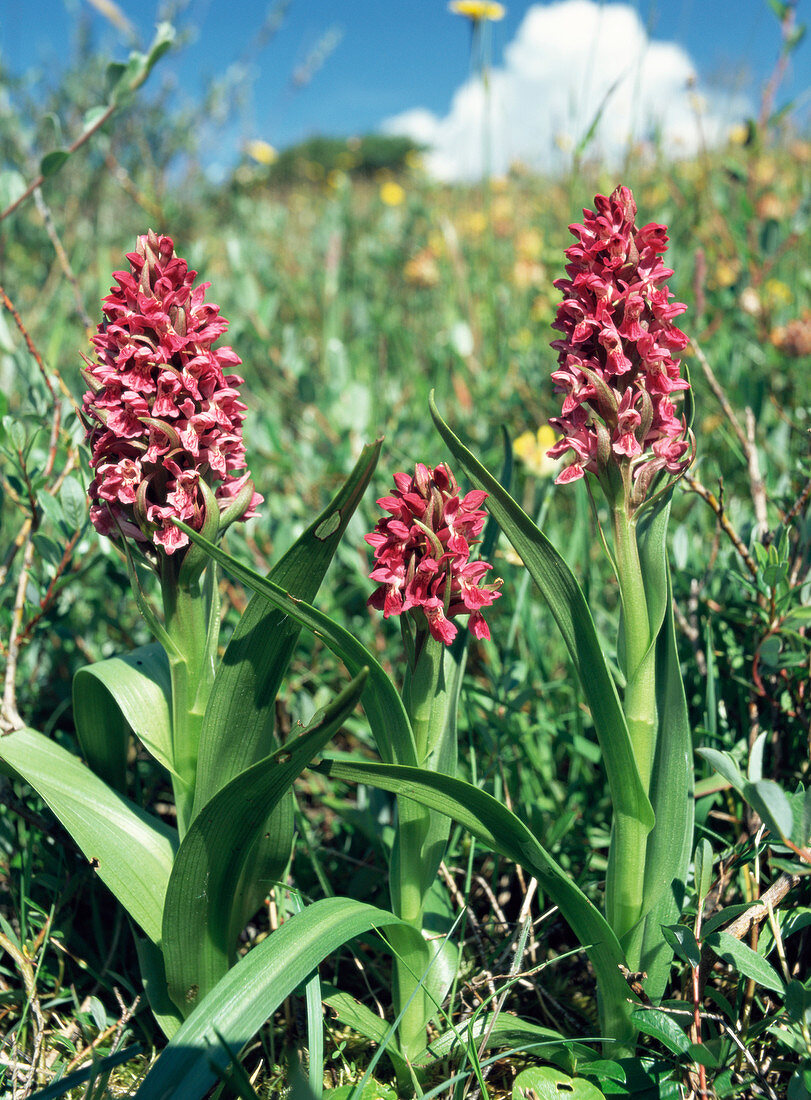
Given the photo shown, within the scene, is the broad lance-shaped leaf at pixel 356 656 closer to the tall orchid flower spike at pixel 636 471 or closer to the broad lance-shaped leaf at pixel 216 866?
the broad lance-shaped leaf at pixel 216 866

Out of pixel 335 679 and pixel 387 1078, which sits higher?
pixel 335 679

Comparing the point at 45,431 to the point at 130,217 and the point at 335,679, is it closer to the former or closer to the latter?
the point at 335,679

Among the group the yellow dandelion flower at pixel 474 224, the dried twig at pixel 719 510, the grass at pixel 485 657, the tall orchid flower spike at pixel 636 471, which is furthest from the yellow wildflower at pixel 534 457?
the yellow dandelion flower at pixel 474 224

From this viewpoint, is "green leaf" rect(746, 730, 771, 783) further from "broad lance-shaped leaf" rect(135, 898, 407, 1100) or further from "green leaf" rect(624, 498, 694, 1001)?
"broad lance-shaped leaf" rect(135, 898, 407, 1100)

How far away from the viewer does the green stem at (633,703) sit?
3.77 feet

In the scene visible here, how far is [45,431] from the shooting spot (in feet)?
7.27

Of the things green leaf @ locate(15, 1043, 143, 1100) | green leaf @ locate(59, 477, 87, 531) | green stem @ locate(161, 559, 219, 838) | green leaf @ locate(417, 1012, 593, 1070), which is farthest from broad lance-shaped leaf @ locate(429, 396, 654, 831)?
green leaf @ locate(59, 477, 87, 531)

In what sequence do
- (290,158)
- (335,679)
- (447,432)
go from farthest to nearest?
(290,158), (335,679), (447,432)

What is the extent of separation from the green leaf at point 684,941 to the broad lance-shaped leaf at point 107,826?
0.77 metres

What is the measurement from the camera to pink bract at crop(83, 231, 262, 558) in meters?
1.13

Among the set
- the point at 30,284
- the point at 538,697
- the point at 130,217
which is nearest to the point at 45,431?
→ the point at 538,697

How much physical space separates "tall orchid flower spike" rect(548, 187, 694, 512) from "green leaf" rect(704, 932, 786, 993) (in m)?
0.64

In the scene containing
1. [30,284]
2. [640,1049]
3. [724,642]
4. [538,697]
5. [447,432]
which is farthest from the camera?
[30,284]

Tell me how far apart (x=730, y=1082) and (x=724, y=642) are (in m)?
0.96
